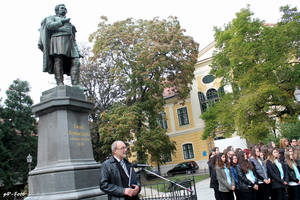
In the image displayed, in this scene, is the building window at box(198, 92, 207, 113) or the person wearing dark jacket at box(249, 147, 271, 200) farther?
the building window at box(198, 92, 207, 113)

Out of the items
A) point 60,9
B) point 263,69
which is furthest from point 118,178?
point 263,69

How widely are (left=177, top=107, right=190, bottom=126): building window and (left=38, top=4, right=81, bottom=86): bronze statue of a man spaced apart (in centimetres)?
2761

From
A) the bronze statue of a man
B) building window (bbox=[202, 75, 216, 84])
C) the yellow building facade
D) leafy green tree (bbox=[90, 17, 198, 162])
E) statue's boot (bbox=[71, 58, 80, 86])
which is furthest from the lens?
building window (bbox=[202, 75, 216, 84])

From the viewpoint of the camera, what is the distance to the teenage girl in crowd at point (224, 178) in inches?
258

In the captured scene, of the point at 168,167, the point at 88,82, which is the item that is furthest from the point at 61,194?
the point at 168,167

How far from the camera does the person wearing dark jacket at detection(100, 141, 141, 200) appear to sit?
11.5ft

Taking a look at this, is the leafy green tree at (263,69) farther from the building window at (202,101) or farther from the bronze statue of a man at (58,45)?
the building window at (202,101)

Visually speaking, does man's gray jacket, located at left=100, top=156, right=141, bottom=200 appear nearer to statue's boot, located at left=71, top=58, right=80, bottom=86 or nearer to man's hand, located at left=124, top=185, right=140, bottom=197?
man's hand, located at left=124, top=185, right=140, bottom=197

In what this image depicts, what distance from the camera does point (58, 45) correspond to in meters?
7.63

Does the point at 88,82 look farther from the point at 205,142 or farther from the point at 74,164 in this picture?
the point at 74,164

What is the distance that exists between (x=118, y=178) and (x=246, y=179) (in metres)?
4.32

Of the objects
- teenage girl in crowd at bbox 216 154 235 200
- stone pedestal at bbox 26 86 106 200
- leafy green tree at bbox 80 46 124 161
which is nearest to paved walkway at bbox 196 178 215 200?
teenage girl in crowd at bbox 216 154 235 200

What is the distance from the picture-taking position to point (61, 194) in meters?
5.89

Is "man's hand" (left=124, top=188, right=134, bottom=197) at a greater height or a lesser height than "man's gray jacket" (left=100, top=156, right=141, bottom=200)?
lesser
